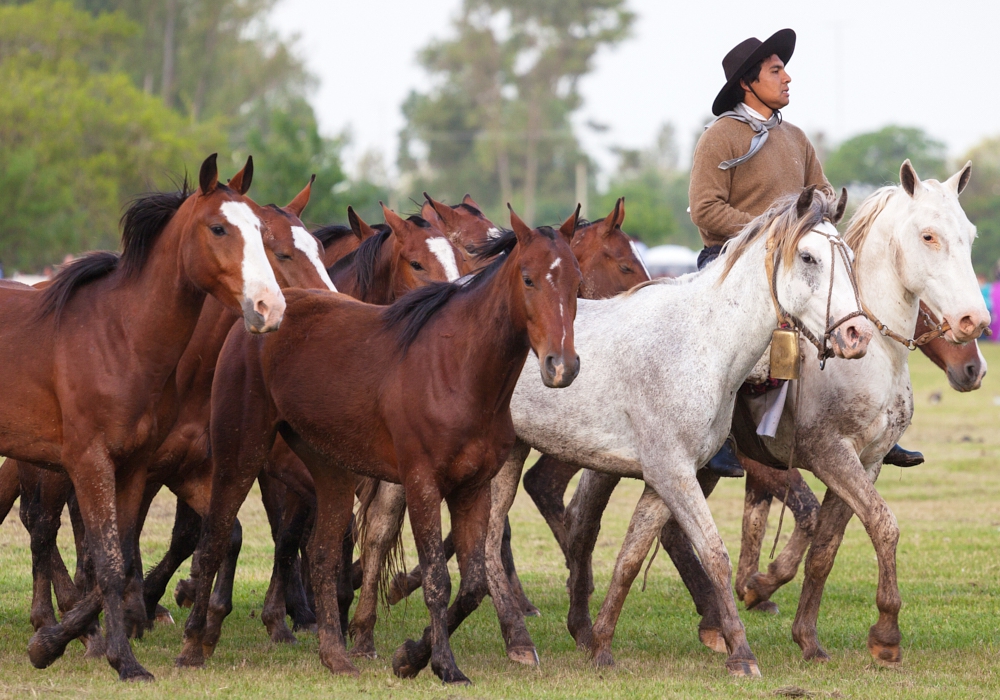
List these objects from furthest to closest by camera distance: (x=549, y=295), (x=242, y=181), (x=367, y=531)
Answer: (x=367, y=531), (x=242, y=181), (x=549, y=295)

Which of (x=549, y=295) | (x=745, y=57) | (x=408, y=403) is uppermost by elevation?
(x=745, y=57)

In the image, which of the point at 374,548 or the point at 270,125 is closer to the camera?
the point at 374,548

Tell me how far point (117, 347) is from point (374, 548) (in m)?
1.90

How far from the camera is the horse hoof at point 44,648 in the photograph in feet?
19.5

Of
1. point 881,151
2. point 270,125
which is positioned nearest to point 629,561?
point 270,125

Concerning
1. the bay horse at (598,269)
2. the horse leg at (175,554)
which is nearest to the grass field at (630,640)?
the horse leg at (175,554)

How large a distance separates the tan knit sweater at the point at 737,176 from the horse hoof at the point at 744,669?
2.58m

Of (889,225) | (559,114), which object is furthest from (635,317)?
(559,114)

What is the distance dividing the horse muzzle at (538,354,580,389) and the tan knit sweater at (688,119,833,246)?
7.43 ft

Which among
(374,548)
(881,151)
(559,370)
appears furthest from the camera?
(881,151)

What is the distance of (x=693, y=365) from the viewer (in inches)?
247

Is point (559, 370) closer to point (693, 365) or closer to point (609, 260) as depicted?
point (693, 365)

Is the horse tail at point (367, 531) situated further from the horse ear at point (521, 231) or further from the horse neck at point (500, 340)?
the horse ear at point (521, 231)

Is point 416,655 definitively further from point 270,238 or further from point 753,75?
point 753,75
